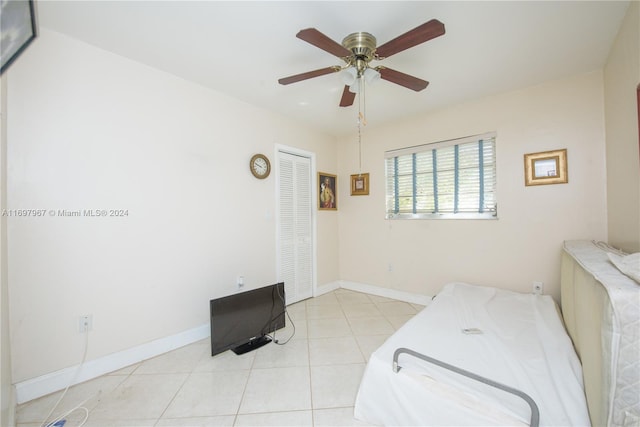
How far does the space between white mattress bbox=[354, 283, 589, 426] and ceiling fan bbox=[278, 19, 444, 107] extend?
1752mm

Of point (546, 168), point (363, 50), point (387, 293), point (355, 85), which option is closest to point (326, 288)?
point (387, 293)

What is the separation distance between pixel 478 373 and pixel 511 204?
79.6 inches

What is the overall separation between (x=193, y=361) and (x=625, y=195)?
11.5ft

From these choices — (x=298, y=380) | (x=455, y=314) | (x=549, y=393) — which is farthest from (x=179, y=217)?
(x=549, y=393)

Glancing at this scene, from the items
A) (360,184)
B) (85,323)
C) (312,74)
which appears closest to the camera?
(312,74)

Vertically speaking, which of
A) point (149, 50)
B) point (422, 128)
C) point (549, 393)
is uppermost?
point (149, 50)

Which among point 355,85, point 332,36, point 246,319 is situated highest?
point 332,36

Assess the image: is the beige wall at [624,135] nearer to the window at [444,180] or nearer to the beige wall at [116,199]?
the window at [444,180]

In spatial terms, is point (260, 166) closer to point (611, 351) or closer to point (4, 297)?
point (4, 297)

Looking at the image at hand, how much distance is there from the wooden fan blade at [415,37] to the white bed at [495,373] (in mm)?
1370

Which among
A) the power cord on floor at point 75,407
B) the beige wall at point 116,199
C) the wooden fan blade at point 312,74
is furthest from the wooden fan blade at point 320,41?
the power cord on floor at point 75,407

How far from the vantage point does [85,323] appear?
177 centimetres

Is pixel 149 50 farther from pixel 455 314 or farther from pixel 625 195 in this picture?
pixel 625 195

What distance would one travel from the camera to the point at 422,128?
315cm
